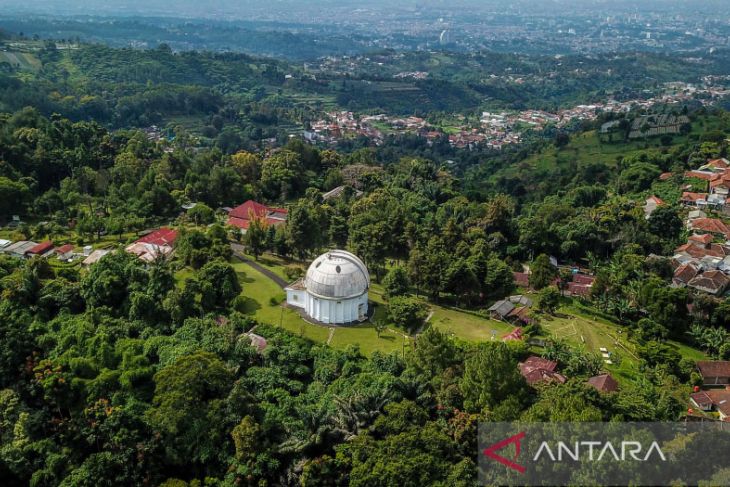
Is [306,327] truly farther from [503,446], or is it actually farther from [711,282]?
[711,282]

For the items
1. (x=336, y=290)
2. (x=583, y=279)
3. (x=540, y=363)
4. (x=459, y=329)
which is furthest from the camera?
(x=583, y=279)

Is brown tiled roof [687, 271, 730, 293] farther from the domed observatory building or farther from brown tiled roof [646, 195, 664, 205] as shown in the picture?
the domed observatory building

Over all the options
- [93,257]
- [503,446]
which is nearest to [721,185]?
[503,446]

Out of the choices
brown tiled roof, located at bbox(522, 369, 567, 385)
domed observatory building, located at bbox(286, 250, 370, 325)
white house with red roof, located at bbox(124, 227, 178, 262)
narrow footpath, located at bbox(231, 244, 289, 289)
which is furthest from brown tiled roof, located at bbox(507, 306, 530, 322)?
white house with red roof, located at bbox(124, 227, 178, 262)

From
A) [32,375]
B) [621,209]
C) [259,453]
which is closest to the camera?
[259,453]

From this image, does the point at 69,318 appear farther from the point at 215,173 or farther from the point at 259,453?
the point at 215,173

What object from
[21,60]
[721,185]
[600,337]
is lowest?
[600,337]

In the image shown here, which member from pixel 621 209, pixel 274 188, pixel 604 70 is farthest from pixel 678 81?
pixel 274 188
